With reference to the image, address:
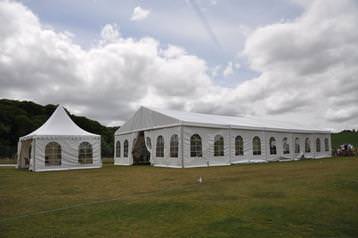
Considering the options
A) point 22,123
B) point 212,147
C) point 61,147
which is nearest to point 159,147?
point 212,147

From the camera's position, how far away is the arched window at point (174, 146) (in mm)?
15752

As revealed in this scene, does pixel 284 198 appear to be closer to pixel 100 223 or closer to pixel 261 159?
pixel 100 223

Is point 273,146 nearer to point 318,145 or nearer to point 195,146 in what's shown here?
point 318,145

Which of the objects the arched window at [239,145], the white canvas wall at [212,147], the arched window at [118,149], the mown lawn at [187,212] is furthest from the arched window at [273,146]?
the mown lawn at [187,212]

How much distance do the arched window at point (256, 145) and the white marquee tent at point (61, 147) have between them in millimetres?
9583

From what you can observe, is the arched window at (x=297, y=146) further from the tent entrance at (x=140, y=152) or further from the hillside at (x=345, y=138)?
the hillside at (x=345, y=138)

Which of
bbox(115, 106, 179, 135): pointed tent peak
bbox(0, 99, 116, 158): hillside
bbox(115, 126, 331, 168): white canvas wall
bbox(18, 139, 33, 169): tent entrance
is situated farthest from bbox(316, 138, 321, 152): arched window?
bbox(0, 99, 116, 158): hillside

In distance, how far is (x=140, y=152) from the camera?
20.2 metres

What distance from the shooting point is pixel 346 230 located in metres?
4.07

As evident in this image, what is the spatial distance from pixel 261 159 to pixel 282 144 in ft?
9.71

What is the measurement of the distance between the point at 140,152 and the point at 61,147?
5549 mm

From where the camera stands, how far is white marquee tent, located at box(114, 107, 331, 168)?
51.8 feet

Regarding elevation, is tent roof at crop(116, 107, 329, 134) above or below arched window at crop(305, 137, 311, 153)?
above

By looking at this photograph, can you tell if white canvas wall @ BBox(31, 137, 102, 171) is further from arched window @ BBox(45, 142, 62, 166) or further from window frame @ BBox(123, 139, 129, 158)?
window frame @ BBox(123, 139, 129, 158)
